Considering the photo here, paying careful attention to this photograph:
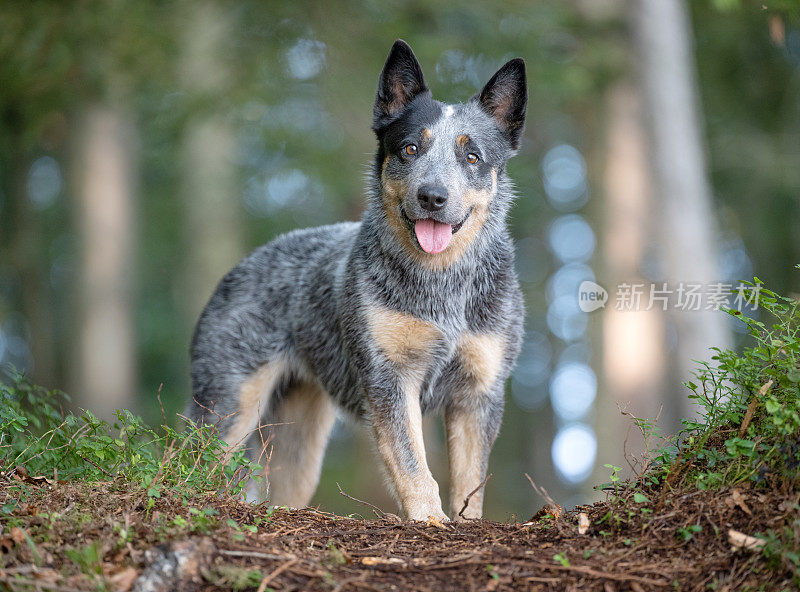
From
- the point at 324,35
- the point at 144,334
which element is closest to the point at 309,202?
the point at 144,334

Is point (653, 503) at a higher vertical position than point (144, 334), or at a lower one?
higher

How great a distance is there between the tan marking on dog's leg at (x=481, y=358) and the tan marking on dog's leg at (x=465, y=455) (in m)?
0.21

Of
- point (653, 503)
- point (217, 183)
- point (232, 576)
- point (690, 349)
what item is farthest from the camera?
point (217, 183)

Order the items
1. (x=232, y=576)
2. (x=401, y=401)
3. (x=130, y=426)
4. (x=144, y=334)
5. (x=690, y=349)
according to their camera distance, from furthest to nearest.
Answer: (x=144, y=334) < (x=690, y=349) < (x=401, y=401) < (x=130, y=426) < (x=232, y=576)

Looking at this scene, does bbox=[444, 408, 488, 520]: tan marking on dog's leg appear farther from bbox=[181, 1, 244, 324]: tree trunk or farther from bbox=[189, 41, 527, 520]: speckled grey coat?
bbox=[181, 1, 244, 324]: tree trunk

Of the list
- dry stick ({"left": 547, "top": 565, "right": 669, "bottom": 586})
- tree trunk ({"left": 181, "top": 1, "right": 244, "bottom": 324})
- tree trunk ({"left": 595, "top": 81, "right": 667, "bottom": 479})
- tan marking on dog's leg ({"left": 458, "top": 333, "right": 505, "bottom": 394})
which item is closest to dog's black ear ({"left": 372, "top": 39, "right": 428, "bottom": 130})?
tan marking on dog's leg ({"left": 458, "top": 333, "right": 505, "bottom": 394})

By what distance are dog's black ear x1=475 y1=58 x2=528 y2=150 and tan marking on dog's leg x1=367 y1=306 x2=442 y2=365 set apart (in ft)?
4.98

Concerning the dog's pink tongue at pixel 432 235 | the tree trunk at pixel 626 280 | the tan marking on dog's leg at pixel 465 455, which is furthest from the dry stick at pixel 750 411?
the tree trunk at pixel 626 280

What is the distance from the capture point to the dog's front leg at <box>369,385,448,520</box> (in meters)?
4.79

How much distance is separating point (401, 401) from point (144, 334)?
1450cm

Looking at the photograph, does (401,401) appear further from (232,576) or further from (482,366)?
Result: (232,576)

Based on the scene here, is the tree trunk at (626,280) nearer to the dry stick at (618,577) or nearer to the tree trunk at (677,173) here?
the tree trunk at (677,173)

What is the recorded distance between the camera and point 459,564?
132 inches

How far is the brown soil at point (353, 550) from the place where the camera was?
3.04 m
